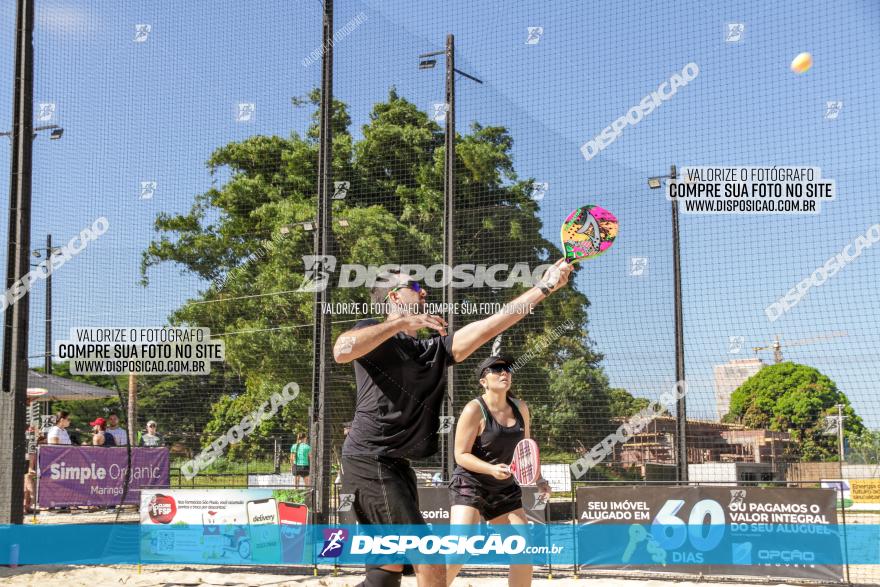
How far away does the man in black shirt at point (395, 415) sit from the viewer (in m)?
3.55

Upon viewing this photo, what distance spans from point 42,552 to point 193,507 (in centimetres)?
245

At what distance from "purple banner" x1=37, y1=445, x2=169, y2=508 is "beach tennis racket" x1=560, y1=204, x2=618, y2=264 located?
10.7 m

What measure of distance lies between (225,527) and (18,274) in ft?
13.6

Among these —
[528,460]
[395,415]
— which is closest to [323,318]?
[528,460]

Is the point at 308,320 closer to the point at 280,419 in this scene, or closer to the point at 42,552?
the point at 280,419

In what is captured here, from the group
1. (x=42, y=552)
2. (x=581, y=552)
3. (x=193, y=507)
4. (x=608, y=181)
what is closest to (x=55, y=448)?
(x=42, y=552)

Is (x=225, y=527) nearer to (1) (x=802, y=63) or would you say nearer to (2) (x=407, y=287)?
(2) (x=407, y=287)

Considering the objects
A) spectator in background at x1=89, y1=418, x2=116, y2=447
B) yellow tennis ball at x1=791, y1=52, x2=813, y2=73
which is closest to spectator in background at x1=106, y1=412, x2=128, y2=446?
spectator in background at x1=89, y1=418, x2=116, y2=447

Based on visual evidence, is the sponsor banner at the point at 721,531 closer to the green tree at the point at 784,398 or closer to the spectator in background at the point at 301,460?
the spectator in background at the point at 301,460

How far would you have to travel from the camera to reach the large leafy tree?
50.8 feet

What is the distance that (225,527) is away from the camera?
29.7 ft

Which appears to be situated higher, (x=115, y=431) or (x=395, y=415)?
(x=395, y=415)

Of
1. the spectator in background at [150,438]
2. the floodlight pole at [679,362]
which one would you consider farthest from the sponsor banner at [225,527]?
the spectator in background at [150,438]

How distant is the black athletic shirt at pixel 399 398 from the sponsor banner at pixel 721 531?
6024 mm
